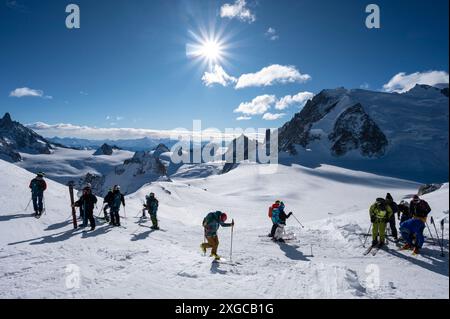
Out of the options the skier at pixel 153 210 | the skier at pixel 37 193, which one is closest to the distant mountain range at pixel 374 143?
the skier at pixel 153 210

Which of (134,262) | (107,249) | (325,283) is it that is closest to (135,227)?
(107,249)

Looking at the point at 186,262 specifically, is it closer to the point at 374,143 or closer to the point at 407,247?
the point at 407,247

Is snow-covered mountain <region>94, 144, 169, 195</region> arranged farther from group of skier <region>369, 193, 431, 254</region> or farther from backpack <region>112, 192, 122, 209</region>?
group of skier <region>369, 193, 431, 254</region>

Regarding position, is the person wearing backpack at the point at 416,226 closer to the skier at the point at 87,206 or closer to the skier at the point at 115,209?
the skier at the point at 115,209

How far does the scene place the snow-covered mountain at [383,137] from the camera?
92.6m

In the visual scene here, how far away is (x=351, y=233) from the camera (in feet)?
48.3

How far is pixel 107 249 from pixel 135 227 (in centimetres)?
523

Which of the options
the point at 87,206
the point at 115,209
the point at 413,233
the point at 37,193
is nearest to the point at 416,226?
the point at 413,233

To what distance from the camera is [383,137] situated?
347ft

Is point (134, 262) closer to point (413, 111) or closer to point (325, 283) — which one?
point (325, 283)

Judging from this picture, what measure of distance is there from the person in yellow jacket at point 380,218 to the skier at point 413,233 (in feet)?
2.23

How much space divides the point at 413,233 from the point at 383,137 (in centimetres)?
10515

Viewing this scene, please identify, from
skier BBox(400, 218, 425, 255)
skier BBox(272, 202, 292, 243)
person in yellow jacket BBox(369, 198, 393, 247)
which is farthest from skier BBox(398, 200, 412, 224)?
skier BBox(272, 202, 292, 243)

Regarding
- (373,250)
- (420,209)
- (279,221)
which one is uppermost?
(420,209)
